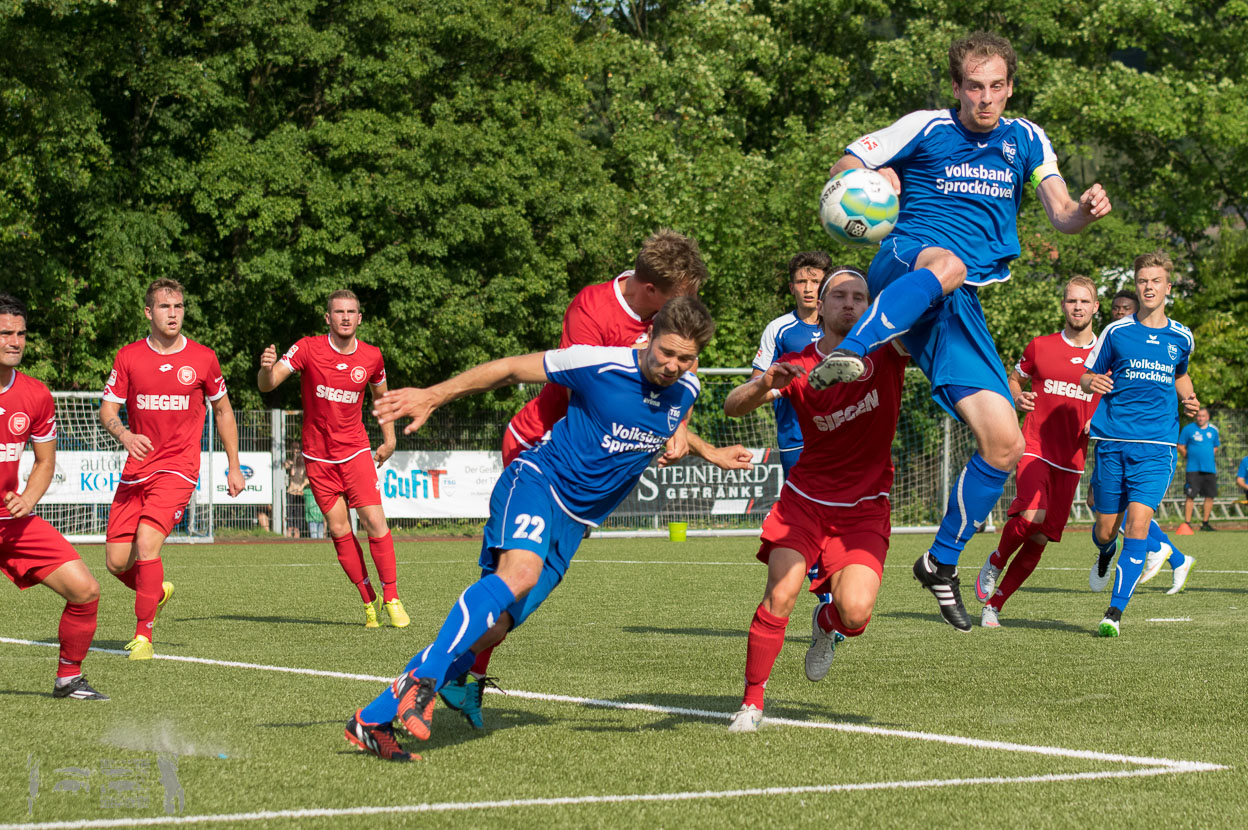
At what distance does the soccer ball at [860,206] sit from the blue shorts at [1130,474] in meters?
4.53

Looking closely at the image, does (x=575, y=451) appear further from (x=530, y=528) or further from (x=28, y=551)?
(x=28, y=551)

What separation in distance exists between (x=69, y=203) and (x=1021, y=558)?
63.8ft

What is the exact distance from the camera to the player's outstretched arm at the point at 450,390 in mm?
4668

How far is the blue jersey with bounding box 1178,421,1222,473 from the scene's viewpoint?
25672 mm

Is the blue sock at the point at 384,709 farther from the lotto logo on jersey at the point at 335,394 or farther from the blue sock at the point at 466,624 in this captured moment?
the lotto logo on jersey at the point at 335,394

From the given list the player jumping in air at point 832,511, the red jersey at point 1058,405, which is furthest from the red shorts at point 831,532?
the red jersey at point 1058,405

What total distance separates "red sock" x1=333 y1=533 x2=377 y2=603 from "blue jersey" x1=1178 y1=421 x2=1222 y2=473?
20.3 meters

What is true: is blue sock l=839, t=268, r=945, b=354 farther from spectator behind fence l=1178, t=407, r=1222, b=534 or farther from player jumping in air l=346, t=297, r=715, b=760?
spectator behind fence l=1178, t=407, r=1222, b=534

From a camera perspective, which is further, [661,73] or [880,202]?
[661,73]

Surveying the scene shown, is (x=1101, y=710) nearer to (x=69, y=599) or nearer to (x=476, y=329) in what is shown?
(x=69, y=599)

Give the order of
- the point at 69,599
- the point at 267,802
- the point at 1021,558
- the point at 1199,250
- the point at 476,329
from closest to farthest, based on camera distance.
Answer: the point at 267,802 < the point at 69,599 < the point at 1021,558 < the point at 476,329 < the point at 1199,250

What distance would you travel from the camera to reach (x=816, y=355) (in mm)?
6098

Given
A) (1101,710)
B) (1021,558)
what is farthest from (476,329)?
(1101,710)

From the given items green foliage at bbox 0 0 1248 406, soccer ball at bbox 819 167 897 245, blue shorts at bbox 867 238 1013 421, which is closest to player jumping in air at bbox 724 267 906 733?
blue shorts at bbox 867 238 1013 421
